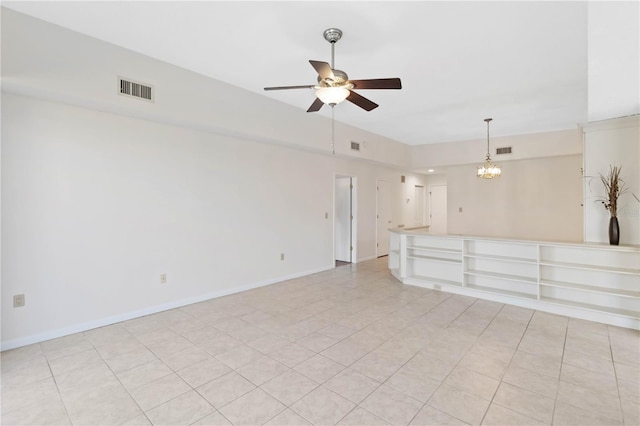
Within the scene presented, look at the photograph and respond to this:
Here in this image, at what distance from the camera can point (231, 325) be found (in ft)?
11.3

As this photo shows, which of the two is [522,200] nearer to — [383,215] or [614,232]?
[383,215]

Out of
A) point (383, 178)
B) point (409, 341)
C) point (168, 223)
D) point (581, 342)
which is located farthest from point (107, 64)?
point (383, 178)

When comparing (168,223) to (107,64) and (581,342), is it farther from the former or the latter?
(581,342)

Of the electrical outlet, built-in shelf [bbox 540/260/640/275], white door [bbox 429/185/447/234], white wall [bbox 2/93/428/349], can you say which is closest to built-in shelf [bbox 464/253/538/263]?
built-in shelf [bbox 540/260/640/275]

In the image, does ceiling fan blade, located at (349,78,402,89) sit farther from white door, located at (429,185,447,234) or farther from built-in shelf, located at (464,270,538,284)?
white door, located at (429,185,447,234)

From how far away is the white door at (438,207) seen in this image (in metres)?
9.92

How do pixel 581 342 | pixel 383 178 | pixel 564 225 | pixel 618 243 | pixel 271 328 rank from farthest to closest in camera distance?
1. pixel 383 178
2. pixel 564 225
3. pixel 618 243
4. pixel 271 328
5. pixel 581 342

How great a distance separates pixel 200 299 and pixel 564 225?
7559 mm

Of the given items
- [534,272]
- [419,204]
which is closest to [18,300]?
[534,272]

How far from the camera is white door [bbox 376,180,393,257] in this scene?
301 inches

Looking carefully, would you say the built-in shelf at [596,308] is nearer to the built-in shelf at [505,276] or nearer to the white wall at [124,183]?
the built-in shelf at [505,276]

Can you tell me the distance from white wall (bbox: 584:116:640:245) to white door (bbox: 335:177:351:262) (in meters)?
4.21

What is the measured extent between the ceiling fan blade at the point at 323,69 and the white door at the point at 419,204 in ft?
24.1

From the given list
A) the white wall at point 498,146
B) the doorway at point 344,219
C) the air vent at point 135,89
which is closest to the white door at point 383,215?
the doorway at point 344,219
